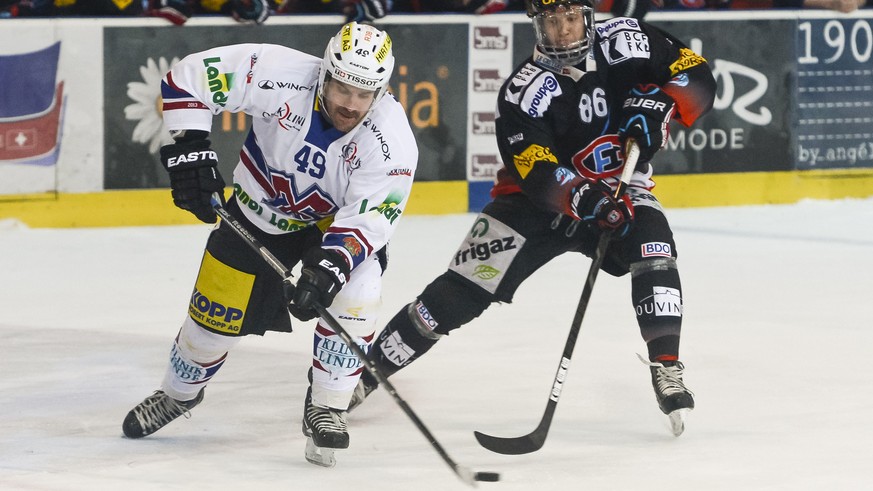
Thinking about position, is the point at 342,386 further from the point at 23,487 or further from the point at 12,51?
the point at 12,51

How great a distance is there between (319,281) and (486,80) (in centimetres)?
412

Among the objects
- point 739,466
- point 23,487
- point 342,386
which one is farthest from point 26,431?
point 739,466

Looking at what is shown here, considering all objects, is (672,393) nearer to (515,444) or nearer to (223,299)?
(515,444)

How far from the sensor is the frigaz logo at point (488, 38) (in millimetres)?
7672

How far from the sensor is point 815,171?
27.2ft

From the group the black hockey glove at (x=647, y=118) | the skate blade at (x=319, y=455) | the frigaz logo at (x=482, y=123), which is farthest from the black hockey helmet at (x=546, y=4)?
the frigaz logo at (x=482, y=123)

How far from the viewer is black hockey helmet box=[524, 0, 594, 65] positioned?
4332 mm

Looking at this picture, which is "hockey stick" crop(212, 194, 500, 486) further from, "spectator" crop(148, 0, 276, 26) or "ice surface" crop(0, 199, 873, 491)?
"spectator" crop(148, 0, 276, 26)

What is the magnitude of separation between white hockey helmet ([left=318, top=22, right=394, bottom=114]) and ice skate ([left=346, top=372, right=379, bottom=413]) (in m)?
0.95

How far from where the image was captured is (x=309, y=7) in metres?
7.45

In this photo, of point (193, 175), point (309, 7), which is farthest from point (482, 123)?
point (193, 175)

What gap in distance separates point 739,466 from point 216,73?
1.65 metres

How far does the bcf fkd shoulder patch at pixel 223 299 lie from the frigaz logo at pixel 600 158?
1.06 meters

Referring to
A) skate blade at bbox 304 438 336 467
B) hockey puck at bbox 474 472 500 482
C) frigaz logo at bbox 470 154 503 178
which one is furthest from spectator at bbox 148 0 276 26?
hockey puck at bbox 474 472 500 482
